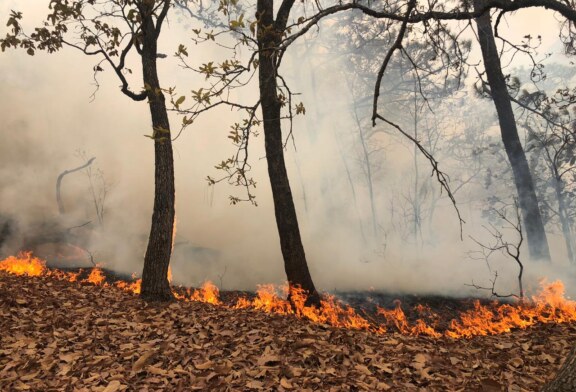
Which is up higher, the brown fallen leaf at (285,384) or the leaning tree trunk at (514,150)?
the leaning tree trunk at (514,150)

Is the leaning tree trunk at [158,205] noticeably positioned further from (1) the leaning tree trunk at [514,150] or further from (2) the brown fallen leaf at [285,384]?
(1) the leaning tree trunk at [514,150]

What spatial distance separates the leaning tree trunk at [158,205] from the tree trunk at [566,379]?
6.43 m

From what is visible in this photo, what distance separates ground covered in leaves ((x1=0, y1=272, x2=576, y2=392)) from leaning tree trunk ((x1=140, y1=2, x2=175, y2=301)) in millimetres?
935

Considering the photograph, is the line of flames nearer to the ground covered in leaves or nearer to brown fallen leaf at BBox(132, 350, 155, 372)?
the ground covered in leaves

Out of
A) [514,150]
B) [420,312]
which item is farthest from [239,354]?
[514,150]

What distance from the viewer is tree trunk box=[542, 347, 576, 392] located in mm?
2471

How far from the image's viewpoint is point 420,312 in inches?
401

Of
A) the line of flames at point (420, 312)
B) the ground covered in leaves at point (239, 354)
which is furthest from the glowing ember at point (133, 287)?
the ground covered in leaves at point (239, 354)

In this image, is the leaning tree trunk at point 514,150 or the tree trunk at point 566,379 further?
the leaning tree trunk at point 514,150

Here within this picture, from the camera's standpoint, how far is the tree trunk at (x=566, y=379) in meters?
2.47

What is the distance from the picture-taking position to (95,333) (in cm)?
547

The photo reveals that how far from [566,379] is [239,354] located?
11.0ft

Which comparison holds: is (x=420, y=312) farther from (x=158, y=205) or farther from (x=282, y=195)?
(x=158, y=205)

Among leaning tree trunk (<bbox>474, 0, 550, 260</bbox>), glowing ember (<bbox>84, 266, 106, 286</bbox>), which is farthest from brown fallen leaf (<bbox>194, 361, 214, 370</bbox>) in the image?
leaning tree trunk (<bbox>474, 0, 550, 260</bbox>)
